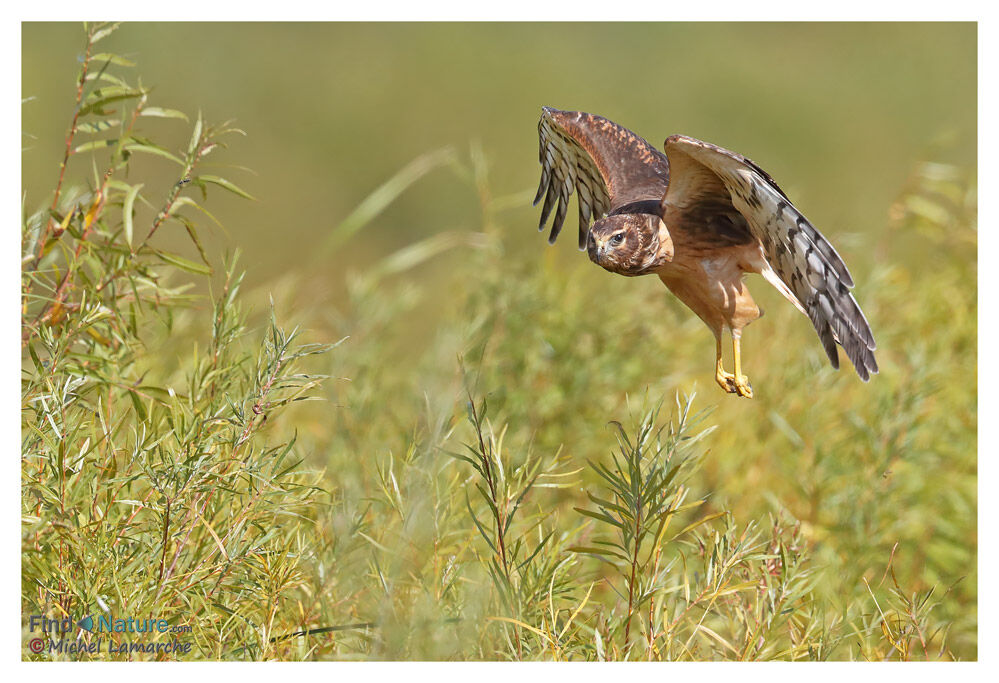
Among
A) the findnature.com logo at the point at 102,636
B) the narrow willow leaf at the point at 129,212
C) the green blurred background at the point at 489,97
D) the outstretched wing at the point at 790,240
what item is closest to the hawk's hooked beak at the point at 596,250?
the outstretched wing at the point at 790,240

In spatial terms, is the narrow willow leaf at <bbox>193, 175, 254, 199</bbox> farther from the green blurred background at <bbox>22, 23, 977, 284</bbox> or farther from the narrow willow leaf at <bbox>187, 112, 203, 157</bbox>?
the green blurred background at <bbox>22, 23, 977, 284</bbox>

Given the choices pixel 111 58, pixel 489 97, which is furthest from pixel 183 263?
pixel 489 97

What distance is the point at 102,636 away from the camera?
2.33 meters

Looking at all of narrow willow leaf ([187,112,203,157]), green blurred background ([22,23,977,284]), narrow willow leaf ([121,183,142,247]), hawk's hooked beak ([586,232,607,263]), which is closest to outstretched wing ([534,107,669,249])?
hawk's hooked beak ([586,232,607,263])

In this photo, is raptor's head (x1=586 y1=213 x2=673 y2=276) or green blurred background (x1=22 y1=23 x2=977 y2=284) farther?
green blurred background (x1=22 y1=23 x2=977 y2=284)

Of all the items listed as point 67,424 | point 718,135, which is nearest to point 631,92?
point 718,135

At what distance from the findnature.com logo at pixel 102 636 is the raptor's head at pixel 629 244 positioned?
132cm

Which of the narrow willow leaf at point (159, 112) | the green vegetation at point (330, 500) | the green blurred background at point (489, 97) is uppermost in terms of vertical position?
the green blurred background at point (489, 97)

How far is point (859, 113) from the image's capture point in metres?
8.66

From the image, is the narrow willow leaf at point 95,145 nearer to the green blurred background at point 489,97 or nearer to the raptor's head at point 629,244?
the raptor's head at point 629,244

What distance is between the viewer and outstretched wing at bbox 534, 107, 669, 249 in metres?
2.92

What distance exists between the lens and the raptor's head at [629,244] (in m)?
2.36

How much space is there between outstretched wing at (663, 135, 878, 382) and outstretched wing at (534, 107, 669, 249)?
0.86 ft

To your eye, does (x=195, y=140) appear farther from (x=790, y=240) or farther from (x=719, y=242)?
(x=790, y=240)
